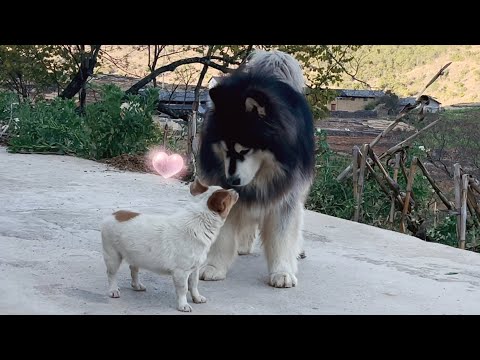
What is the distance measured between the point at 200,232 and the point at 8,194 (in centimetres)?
380

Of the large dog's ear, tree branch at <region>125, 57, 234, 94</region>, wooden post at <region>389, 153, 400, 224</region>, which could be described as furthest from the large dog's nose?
tree branch at <region>125, 57, 234, 94</region>

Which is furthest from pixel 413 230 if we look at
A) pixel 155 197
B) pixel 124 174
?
pixel 124 174

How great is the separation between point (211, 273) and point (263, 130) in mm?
1082

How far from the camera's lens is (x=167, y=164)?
30.3 feet

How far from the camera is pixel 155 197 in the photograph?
24.1 feet

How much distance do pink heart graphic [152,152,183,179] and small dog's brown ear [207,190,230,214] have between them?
201 inches

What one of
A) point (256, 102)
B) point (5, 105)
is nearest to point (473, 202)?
point (256, 102)

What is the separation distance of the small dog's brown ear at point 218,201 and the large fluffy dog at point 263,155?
27cm

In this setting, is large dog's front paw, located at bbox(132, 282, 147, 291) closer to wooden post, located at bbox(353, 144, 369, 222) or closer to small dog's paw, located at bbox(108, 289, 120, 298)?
small dog's paw, located at bbox(108, 289, 120, 298)

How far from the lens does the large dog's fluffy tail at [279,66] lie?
4664 millimetres

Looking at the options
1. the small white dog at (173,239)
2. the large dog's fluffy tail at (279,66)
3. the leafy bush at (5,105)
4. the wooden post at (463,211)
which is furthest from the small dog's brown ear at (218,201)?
the leafy bush at (5,105)

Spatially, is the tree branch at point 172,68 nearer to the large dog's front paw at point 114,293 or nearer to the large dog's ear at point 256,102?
the large dog's ear at point 256,102

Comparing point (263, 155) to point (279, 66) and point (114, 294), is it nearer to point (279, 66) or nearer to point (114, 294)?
point (279, 66)
